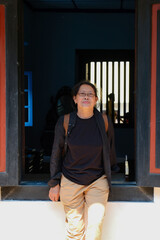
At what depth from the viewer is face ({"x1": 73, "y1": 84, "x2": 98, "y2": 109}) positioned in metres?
2.27

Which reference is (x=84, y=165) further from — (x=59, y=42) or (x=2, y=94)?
(x=59, y=42)

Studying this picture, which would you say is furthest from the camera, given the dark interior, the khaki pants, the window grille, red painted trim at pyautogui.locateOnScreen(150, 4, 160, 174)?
the window grille

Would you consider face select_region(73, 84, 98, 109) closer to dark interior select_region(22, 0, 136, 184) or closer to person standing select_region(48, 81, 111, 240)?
person standing select_region(48, 81, 111, 240)

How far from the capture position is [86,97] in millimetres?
2271

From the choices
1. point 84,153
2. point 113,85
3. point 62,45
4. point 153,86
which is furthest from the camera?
point 113,85

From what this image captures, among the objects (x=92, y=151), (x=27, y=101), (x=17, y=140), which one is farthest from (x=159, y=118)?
(x=27, y=101)

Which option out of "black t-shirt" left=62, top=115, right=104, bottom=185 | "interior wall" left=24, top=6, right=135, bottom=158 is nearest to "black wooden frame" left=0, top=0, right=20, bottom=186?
"black t-shirt" left=62, top=115, right=104, bottom=185

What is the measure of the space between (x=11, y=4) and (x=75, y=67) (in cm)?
385

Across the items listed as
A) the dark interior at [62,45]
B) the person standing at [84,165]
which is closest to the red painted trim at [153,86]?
the person standing at [84,165]

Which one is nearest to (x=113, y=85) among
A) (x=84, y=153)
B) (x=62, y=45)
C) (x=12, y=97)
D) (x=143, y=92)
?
(x=62, y=45)

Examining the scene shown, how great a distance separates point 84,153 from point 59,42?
463cm

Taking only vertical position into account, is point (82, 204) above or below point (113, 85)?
below

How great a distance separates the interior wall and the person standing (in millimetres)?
4051

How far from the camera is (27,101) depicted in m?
5.74
